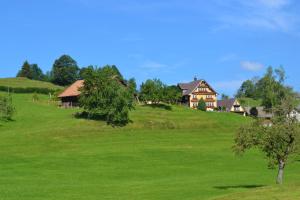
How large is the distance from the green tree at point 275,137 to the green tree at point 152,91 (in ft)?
327

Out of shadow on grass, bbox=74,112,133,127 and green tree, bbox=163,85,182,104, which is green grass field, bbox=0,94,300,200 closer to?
shadow on grass, bbox=74,112,133,127

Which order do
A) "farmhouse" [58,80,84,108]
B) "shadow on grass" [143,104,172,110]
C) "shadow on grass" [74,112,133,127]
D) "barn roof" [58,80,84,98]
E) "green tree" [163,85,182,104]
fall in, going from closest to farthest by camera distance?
"shadow on grass" [74,112,133,127]
"farmhouse" [58,80,84,108]
"shadow on grass" [143,104,172,110]
"barn roof" [58,80,84,98]
"green tree" [163,85,182,104]

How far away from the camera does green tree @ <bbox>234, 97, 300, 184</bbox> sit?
4141cm

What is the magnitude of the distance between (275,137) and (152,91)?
334 feet

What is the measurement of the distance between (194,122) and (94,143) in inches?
1492

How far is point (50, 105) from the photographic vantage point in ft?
463

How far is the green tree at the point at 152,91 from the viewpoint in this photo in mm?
142625

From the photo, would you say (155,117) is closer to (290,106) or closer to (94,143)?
(94,143)

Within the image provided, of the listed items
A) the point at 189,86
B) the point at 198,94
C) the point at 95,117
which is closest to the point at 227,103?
the point at 189,86

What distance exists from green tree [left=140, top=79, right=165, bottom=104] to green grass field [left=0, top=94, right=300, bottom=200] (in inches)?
433

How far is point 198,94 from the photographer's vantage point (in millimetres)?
174625

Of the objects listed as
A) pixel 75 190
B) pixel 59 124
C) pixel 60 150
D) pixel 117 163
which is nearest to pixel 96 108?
pixel 59 124

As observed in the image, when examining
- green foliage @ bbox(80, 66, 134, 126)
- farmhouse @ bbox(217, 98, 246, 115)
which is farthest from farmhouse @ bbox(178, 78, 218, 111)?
green foliage @ bbox(80, 66, 134, 126)

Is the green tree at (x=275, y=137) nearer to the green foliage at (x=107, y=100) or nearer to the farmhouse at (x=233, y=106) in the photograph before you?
the green foliage at (x=107, y=100)
